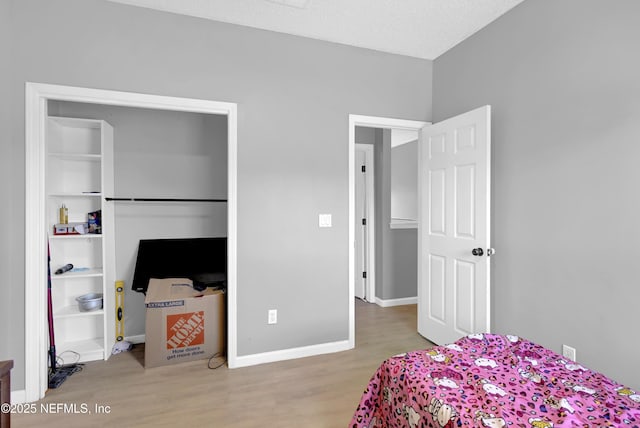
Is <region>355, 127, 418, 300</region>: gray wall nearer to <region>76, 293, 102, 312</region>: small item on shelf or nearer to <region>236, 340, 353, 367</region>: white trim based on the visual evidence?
<region>236, 340, 353, 367</region>: white trim

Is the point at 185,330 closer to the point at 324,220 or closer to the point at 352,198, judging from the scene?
the point at 324,220

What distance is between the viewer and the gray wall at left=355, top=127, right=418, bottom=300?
14.4 ft

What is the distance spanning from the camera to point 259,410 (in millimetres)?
2125

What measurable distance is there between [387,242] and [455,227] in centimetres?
164

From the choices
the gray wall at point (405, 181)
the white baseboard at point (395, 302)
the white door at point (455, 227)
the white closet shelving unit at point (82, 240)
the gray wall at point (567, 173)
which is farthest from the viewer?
the gray wall at point (405, 181)

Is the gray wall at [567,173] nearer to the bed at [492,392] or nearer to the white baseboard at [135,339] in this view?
the bed at [492,392]

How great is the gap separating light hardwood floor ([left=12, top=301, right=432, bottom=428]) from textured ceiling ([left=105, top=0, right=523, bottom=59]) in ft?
9.23

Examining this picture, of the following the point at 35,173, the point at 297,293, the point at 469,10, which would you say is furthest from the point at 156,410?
the point at 469,10

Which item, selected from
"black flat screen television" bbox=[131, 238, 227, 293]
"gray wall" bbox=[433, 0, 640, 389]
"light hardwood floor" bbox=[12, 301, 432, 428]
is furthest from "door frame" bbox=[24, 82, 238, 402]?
"gray wall" bbox=[433, 0, 640, 389]

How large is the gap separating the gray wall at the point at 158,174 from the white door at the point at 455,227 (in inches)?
82.3

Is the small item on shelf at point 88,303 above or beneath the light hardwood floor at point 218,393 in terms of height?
above

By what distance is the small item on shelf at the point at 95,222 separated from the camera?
284 centimetres

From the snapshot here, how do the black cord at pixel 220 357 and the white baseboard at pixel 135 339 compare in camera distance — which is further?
the white baseboard at pixel 135 339

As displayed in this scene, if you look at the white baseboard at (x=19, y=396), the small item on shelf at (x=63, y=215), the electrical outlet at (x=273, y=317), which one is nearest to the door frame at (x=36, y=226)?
the white baseboard at (x=19, y=396)
